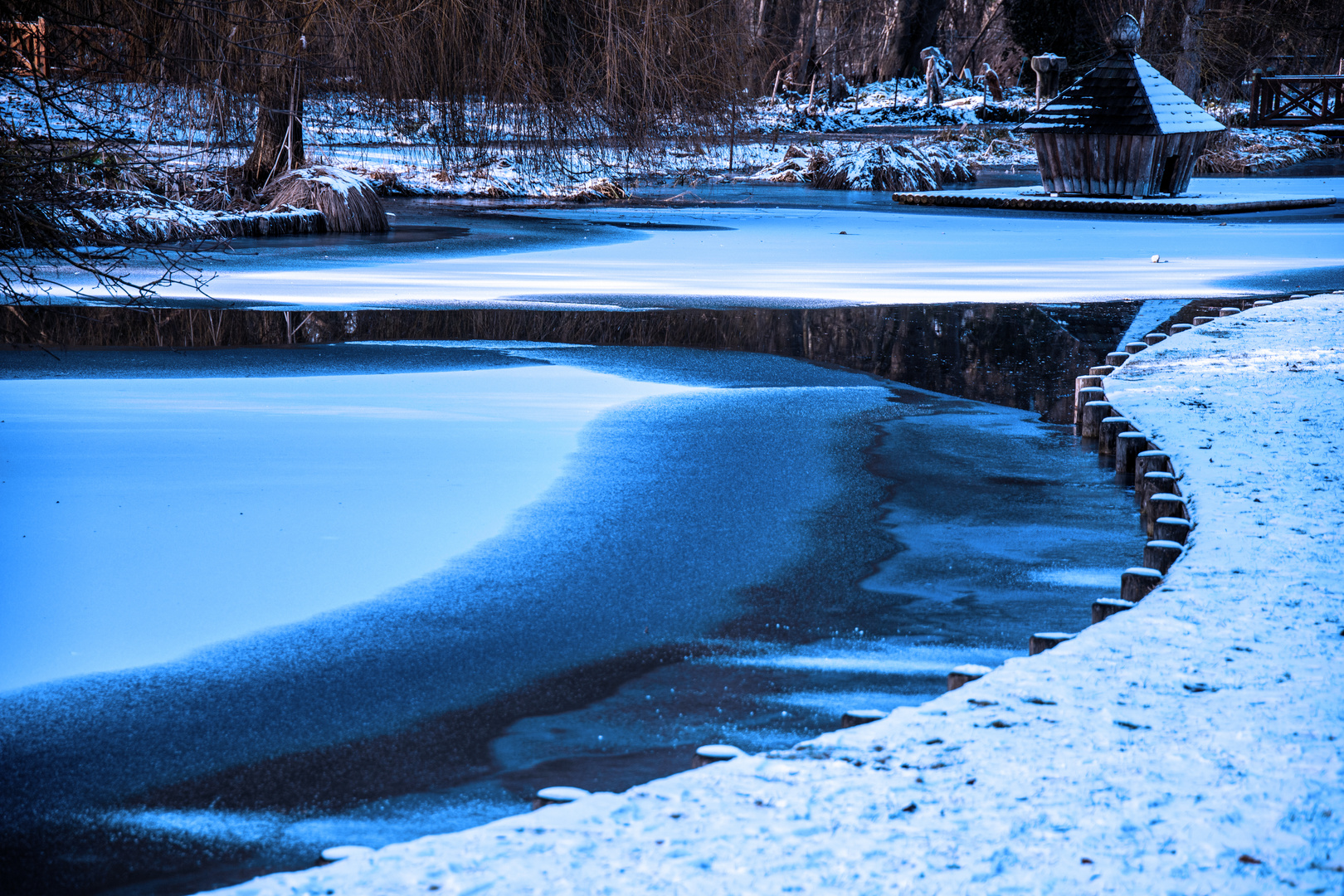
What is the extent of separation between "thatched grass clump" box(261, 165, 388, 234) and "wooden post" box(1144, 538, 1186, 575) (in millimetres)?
12573

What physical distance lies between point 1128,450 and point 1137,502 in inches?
13.8

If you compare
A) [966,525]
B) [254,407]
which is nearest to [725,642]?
[966,525]

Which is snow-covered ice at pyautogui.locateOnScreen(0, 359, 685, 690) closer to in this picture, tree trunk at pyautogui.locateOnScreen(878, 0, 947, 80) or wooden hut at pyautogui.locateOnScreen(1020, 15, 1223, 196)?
wooden hut at pyautogui.locateOnScreen(1020, 15, 1223, 196)

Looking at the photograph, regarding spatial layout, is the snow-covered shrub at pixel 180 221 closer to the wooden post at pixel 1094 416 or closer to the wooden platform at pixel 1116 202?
the wooden post at pixel 1094 416

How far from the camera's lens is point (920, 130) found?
115ft

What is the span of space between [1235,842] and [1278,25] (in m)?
37.9

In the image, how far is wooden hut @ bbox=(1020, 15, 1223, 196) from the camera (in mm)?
18750

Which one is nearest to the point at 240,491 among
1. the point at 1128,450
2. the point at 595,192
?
the point at 1128,450

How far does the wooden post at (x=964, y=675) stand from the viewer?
3.11 metres

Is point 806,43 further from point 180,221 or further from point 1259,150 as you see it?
point 180,221

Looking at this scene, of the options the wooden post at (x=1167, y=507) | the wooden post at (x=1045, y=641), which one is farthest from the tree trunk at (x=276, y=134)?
the wooden post at (x=1045, y=641)

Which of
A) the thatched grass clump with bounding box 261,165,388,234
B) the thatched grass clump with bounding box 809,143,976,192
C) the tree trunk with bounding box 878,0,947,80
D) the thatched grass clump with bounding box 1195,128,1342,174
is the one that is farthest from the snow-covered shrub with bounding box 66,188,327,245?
the tree trunk with bounding box 878,0,947,80

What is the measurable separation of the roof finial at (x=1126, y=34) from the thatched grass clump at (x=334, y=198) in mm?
10772

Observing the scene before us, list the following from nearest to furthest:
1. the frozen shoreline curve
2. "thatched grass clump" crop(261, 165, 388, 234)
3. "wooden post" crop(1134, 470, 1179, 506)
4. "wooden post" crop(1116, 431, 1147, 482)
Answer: the frozen shoreline curve < "wooden post" crop(1134, 470, 1179, 506) < "wooden post" crop(1116, 431, 1147, 482) < "thatched grass clump" crop(261, 165, 388, 234)
